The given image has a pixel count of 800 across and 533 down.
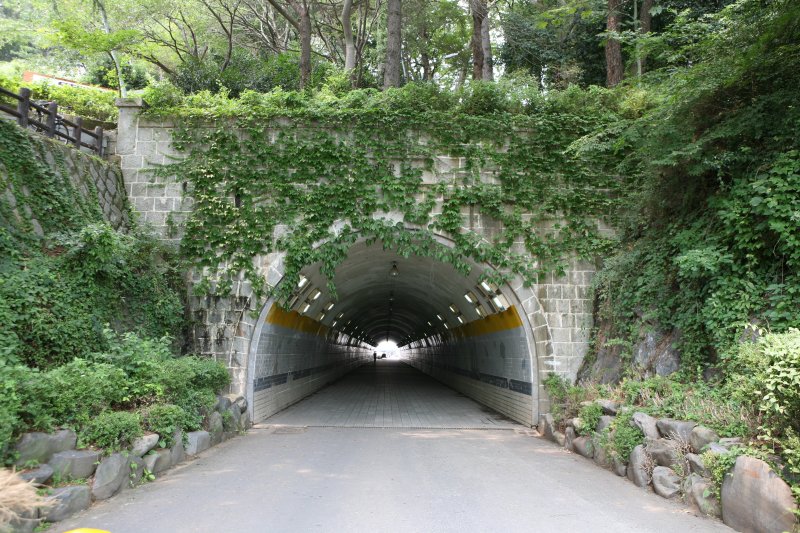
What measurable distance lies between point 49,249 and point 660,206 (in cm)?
937

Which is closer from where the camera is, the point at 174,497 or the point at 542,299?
the point at 174,497

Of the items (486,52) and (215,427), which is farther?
(486,52)

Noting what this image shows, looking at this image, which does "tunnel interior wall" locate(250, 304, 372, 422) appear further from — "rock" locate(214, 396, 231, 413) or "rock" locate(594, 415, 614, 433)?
"rock" locate(594, 415, 614, 433)

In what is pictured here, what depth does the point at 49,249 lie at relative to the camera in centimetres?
759

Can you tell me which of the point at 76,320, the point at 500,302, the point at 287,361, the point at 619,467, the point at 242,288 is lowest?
the point at 619,467

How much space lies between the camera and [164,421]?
6684mm

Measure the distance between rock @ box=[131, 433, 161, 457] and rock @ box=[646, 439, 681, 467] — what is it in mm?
5798

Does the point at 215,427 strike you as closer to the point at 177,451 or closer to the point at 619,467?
the point at 177,451

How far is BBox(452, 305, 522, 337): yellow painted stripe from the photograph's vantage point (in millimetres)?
11311

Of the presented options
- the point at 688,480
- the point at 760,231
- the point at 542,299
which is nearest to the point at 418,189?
the point at 542,299

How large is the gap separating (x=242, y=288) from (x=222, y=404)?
2.28 metres

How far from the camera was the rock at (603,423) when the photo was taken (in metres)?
7.46

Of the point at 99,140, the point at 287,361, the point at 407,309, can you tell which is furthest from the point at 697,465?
the point at 407,309

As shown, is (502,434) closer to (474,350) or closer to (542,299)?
(542,299)
